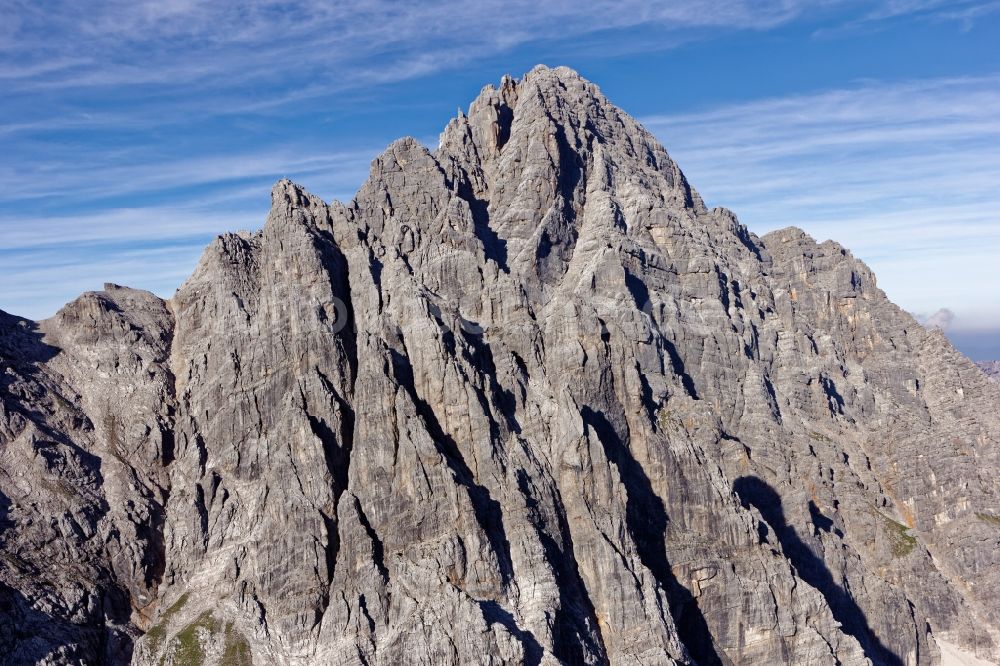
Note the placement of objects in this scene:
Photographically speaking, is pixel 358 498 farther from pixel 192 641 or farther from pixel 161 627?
pixel 161 627

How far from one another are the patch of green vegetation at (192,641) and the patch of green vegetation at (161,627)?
322 cm

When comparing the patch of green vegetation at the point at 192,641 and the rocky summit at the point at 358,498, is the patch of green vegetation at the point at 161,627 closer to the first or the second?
the rocky summit at the point at 358,498

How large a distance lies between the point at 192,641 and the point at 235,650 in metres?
7.90

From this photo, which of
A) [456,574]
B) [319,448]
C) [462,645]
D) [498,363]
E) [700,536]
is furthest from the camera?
[498,363]

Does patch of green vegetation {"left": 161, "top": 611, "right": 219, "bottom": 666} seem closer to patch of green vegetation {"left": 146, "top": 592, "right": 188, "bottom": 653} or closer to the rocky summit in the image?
the rocky summit

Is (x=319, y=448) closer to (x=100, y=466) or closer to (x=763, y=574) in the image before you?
(x=100, y=466)

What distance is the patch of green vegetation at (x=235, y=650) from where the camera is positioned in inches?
5812

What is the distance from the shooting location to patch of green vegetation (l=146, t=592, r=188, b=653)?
152375 mm

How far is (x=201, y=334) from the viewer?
19575cm

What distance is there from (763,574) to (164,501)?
11568 centimetres

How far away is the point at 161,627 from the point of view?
15538 centimetres

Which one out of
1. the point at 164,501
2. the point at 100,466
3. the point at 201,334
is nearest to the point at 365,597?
the point at 164,501

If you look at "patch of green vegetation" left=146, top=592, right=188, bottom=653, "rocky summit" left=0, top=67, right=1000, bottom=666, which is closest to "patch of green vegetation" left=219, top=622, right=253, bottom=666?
"rocky summit" left=0, top=67, right=1000, bottom=666

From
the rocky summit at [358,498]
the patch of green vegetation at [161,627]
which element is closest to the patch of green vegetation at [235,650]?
the rocky summit at [358,498]
